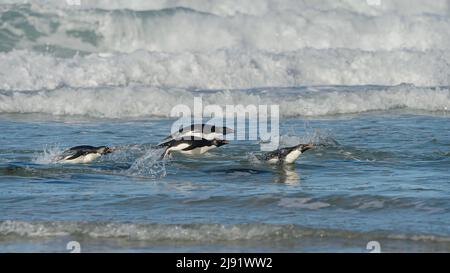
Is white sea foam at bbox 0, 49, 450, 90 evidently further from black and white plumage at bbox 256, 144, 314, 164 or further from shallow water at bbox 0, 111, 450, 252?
black and white plumage at bbox 256, 144, 314, 164

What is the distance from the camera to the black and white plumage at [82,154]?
1127cm

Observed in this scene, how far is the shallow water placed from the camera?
763 centimetres

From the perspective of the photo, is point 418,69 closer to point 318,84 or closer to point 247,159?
point 318,84

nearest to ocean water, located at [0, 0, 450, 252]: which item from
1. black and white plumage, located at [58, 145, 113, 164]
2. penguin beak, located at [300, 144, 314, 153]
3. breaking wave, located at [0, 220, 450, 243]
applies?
breaking wave, located at [0, 220, 450, 243]

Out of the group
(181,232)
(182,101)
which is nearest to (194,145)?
(181,232)

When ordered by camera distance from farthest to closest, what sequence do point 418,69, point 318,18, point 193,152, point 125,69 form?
point 318,18
point 418,69
point 125,69
point 193,152

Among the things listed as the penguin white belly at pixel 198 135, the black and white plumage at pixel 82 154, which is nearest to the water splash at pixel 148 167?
the black and white plumage at pixel 82 154

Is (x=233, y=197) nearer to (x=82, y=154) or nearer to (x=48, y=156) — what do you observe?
(x=82, y=154)

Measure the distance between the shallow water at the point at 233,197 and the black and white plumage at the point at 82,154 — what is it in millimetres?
115

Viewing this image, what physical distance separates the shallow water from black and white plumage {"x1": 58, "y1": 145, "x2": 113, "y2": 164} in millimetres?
115

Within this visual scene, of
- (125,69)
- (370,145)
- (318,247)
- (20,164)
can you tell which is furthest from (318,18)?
(318,247)

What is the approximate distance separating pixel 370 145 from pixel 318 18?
17.3 m
